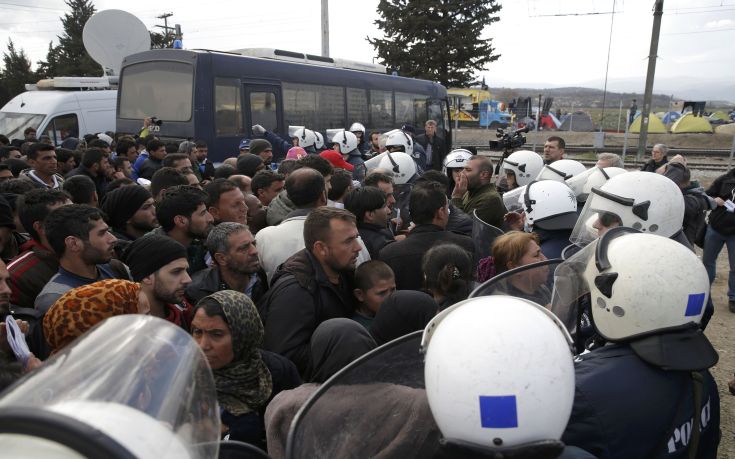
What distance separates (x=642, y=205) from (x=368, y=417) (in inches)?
87.8

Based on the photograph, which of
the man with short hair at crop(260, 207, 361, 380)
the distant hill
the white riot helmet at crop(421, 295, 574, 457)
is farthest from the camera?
the distant hill

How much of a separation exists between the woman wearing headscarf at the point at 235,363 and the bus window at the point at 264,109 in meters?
9.59

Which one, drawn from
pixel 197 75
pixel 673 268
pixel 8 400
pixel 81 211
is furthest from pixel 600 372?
pixel 197 75

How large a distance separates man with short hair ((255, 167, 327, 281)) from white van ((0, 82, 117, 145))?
13256 mm

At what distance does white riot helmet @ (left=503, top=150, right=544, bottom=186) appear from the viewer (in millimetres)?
5516

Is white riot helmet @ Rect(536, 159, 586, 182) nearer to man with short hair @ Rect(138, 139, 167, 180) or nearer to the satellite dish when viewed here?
man with short hair @ Rect(138, 139, 167, 180)

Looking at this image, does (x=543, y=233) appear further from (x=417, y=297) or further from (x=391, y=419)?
(x=391, y=419)

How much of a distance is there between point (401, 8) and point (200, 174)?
97.0 ft

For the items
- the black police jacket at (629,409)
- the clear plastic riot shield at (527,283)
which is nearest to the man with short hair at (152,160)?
the clear plastic riot shield at (527,283)

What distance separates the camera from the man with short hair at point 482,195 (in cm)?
457

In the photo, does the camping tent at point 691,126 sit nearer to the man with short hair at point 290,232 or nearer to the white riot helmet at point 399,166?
the white riot helmet at point 399,166

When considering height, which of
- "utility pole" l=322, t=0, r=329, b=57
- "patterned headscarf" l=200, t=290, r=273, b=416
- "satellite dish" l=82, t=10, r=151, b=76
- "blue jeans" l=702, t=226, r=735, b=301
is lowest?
"blue jeans" l=702, t=226, r=735, b=301

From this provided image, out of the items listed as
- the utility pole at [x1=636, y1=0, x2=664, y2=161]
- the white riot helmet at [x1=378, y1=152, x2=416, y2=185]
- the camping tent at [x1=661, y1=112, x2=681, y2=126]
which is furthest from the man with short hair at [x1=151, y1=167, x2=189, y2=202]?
the camping tent at [x1=661, y1=112, x2=681, y2=126]

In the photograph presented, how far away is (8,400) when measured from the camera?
0.68 m
